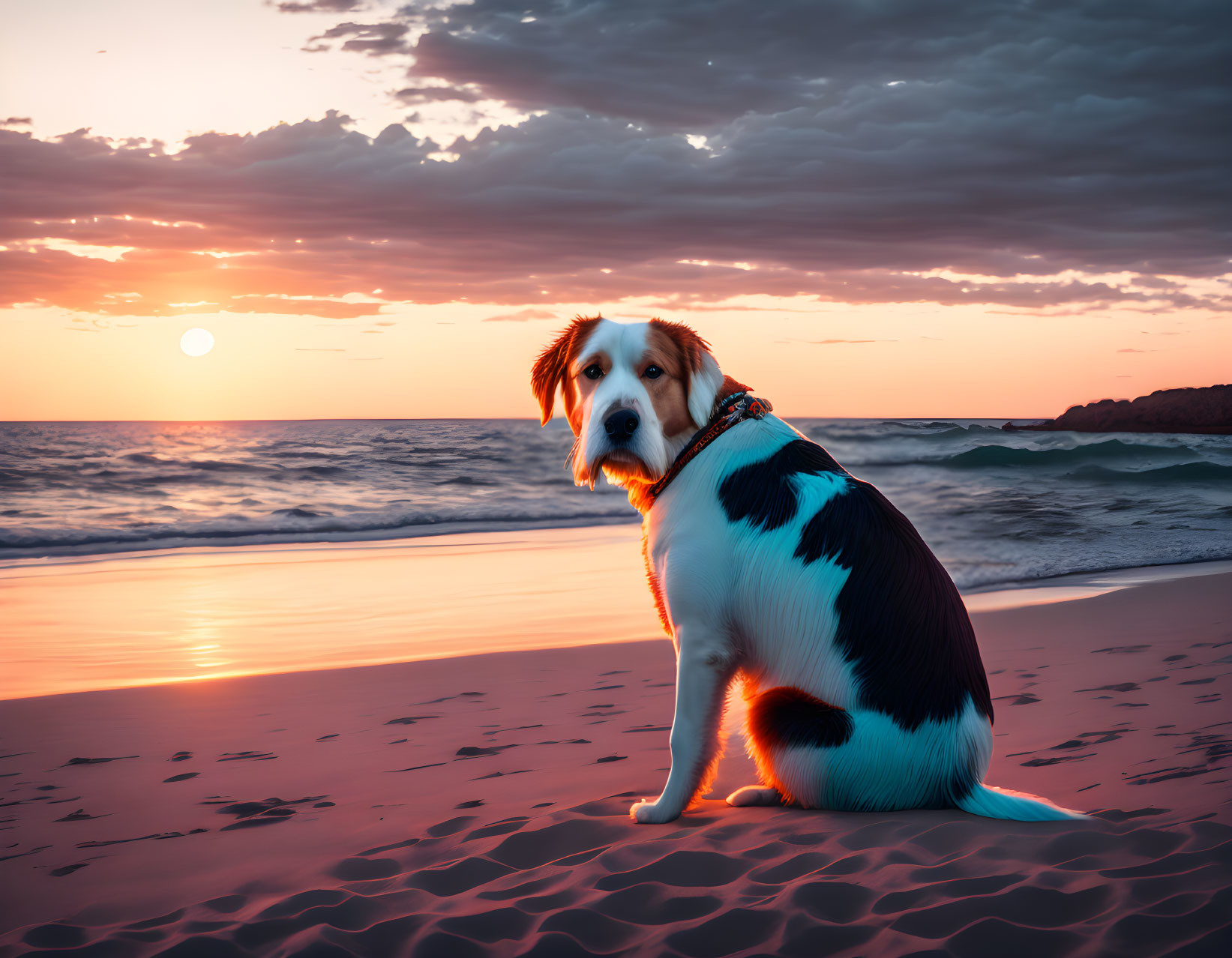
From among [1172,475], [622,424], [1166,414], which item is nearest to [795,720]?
[622,424]

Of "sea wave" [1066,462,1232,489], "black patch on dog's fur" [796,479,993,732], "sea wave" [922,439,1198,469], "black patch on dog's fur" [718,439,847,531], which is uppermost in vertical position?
"black patch on dog's fur" [718,439,847,531]

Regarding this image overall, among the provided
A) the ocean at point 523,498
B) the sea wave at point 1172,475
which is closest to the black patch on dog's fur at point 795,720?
the ocean at point 523,498

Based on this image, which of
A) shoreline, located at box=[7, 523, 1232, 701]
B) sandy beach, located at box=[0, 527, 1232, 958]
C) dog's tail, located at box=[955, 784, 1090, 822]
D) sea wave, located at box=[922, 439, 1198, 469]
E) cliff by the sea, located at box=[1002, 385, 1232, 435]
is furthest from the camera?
cliff by the sea, located at box=[1002, 385, 1232, 435]

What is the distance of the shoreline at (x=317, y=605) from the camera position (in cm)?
571

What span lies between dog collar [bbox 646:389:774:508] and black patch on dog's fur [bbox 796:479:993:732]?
451 mm

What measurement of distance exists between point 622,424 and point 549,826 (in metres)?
1.40

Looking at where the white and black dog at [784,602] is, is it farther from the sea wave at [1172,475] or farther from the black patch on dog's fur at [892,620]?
the sea wave at [1172,475]

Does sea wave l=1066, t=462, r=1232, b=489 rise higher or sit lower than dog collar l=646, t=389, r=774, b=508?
lower

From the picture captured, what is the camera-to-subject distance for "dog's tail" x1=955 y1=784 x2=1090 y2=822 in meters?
2.72

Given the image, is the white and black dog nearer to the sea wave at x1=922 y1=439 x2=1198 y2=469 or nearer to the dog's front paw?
the dog's front paw

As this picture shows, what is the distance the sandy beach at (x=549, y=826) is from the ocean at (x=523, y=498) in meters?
5.02

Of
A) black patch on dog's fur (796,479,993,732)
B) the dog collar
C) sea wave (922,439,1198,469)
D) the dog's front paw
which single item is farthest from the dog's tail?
sea wave (922,439,1198,469)

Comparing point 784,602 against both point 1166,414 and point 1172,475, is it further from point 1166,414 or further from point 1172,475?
point 1166,414

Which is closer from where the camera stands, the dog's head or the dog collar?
the dog's head
